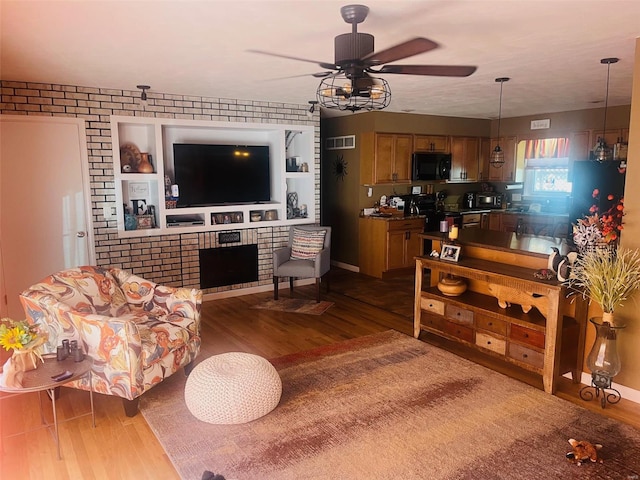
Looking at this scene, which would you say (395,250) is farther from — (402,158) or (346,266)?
(402,158)

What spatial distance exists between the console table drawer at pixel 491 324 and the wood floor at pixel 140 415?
328 millimetres

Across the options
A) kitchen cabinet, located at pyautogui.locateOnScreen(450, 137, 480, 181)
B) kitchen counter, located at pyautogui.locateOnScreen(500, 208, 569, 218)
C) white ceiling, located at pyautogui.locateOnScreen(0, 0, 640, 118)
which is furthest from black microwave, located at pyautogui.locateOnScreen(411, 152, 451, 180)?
white ceiling, located at pyautogui.locateOnScreen(0, 0, 640, 118)

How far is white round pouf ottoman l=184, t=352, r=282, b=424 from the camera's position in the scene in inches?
115

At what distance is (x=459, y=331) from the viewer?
4059 mm

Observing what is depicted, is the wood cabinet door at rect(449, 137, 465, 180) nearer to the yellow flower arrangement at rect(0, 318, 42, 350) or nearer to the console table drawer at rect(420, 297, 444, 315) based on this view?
the console table drawer at rect(420, 297, 444, 315)

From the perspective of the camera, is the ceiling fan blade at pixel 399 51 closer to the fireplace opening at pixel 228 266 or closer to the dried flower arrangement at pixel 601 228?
the dried flower arrangement at pixel 601 228

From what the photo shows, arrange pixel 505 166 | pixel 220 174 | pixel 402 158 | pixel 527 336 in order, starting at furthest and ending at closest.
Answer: pixel 505 166, pixel 402 158, pixel 220 174, pixel 527 336

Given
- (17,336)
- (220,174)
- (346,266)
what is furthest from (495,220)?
(17,336)

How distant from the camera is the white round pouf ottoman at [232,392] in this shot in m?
2.92

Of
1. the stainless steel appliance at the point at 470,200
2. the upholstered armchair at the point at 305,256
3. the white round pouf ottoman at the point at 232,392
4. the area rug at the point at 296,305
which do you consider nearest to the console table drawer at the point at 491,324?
the white round pouf ottoman at the point at 232,392

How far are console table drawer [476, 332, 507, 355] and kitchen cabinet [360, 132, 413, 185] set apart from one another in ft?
11.7

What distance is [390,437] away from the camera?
281 centimetres

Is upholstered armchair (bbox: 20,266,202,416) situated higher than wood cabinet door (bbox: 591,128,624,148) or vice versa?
wood cabinet door (bbox: 591,128,624,148)

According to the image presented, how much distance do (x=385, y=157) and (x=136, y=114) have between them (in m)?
3.51
